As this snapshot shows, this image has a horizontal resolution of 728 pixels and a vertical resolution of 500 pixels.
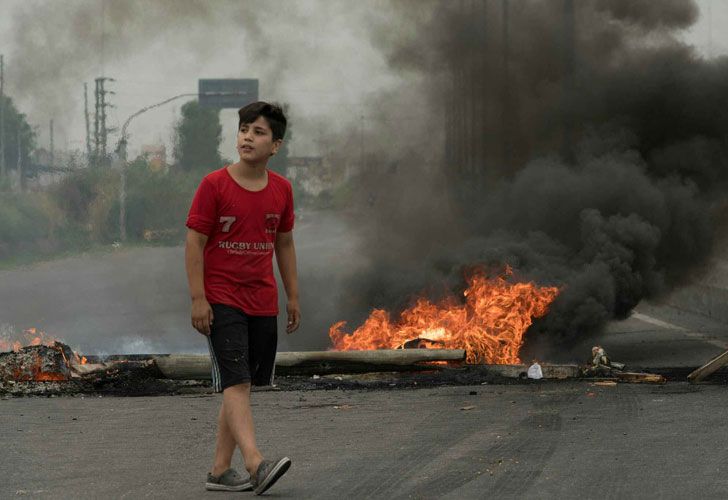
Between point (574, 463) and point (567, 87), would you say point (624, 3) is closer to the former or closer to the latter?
point (567, 87)

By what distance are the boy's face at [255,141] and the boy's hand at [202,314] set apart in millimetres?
702

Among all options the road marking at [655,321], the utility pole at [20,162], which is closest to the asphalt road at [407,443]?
the road marking at [655,321]

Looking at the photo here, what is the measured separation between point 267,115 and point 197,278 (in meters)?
0.85

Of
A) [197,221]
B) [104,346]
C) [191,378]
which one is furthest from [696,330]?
[197,221]

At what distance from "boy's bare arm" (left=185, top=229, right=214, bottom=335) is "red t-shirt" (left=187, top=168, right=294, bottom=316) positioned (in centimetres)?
5

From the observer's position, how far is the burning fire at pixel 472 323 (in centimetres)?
1416

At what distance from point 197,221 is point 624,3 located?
17.0 m

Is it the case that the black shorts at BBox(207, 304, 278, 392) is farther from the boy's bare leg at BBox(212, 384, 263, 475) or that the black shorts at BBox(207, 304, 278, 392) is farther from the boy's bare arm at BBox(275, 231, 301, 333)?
the boy's bare arm at BBox(275, 231, 301, 333)

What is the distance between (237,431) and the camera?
6.99 meters

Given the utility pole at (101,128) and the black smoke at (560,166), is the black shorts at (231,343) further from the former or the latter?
the utility pole at (101,128)

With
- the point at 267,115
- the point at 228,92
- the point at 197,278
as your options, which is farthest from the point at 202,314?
the point at 228,92

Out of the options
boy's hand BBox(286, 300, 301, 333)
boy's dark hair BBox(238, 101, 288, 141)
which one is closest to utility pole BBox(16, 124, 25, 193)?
boy's hand BBox(286, 300, 301, 333)

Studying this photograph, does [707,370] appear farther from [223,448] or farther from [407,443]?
[223,448]

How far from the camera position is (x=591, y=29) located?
2306cm
